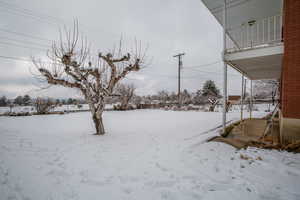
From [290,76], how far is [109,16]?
10.3 meters

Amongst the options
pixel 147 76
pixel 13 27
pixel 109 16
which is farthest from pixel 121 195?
pixel 147 76

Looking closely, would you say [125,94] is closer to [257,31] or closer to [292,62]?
[257,31]

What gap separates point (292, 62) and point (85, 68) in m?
6.41

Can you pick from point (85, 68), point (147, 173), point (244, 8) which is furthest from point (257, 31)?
point (85, 68)

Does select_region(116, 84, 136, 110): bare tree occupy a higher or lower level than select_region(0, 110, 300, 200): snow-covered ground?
higher

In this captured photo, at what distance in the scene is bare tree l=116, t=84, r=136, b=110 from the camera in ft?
56.2

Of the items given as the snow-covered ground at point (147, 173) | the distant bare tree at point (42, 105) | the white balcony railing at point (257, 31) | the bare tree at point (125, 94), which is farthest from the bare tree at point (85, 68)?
the bare tree at point (125, 94)

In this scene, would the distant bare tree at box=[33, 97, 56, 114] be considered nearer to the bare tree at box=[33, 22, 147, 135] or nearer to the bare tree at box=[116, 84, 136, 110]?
the bare tree at box=[116, 84, 136, 110]

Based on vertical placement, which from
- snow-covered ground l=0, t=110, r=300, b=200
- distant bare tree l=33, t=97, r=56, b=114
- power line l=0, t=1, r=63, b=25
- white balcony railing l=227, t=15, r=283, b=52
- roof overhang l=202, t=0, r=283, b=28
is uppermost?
power line l=0, t=1, r=63, b=25

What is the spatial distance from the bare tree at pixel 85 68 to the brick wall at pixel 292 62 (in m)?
4.55

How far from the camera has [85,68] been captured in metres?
4.87

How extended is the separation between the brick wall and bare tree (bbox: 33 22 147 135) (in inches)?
179

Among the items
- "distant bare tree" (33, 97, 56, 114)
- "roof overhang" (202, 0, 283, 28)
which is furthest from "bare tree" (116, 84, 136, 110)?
"roof overhang" (202, 0, 283, 28)

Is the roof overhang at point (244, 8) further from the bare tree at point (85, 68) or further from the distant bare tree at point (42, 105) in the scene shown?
the distant bare tree at point (42, 105)
